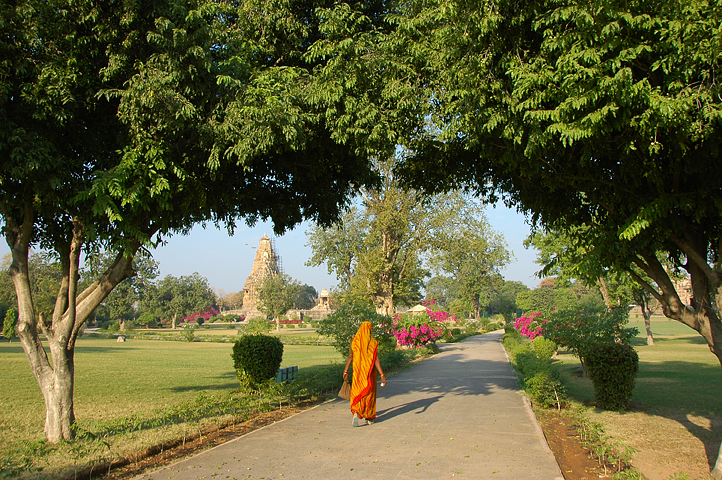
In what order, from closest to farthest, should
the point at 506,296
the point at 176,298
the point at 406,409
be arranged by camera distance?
the point at 406,409 → the point at 176,298 → the point at 506,296

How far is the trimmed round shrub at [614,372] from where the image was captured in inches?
368

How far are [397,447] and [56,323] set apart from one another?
5.04 metres

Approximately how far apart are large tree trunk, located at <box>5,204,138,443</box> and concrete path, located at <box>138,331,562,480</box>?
226cm

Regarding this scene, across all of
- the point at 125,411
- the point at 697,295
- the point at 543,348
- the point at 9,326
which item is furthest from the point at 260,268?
the point at 697,295

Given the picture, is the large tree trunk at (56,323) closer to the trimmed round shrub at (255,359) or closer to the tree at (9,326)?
the trimmed round shrub at (255,359)

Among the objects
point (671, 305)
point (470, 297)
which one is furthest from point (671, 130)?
point (470, 297)

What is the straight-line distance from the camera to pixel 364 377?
7.88 metres

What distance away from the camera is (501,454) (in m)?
6.09

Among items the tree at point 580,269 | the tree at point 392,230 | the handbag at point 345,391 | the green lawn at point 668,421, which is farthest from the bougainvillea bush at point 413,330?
the handbag at point 345,391

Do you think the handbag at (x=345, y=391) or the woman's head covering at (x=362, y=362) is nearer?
the woman's head covering at (x=362, y=362)

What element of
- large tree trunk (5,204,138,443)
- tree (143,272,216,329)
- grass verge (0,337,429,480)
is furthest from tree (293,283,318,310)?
large tree trunk (5,204,138,443)

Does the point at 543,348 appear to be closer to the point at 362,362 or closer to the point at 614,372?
the point at 614,372

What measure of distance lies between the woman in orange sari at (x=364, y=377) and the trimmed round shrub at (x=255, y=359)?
3500 millimetres

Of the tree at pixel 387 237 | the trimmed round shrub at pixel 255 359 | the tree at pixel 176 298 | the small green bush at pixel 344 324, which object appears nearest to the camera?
the trimmed round shrub at pixel 255 359
